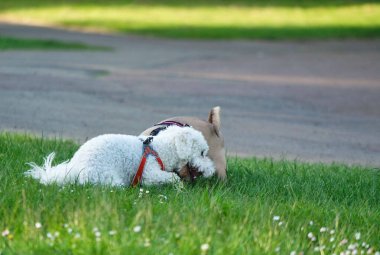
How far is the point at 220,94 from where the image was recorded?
13453 mm

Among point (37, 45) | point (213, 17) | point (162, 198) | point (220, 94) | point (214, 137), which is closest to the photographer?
point (162, 198)

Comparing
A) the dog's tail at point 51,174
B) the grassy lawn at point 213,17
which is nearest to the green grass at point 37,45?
the grassy lawn at point 213,17

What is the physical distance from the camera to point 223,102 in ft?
41.6

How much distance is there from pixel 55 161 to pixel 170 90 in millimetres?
6740

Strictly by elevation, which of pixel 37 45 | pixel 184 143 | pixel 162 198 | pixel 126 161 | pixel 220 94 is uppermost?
pixel 184 143

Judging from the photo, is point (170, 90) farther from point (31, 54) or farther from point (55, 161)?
point (55, 161)

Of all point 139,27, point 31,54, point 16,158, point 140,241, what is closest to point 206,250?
point 140,241

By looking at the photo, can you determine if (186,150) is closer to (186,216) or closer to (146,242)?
(186,216)

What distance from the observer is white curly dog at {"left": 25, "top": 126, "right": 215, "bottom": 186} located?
5.93 meters

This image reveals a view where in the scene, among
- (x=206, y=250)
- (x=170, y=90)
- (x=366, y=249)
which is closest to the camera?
(x=206, y=250)

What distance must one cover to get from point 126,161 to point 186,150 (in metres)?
0.41

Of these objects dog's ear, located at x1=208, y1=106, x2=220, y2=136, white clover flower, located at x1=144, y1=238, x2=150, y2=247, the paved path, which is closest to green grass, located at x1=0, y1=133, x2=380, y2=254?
white clover flower, located at x1=144, y1=238, x2=150, y2=247

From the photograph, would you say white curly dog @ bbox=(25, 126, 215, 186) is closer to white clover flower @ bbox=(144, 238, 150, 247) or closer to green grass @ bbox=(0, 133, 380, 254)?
green grass @ bbox=(0, 133, 380, 254)

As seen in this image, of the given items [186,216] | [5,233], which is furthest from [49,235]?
[186,216]
